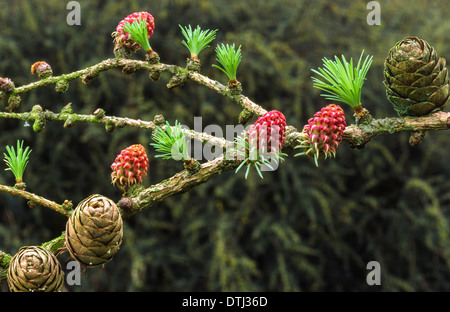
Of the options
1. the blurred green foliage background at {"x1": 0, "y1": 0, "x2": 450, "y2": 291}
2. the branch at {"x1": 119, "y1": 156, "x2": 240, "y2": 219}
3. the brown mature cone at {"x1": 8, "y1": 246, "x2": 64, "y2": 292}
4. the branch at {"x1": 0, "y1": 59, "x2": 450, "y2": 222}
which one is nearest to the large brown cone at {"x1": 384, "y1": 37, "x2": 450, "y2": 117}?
the branch at {"x1": 0, "y1": 59, "x2": 450, "y2": 222}

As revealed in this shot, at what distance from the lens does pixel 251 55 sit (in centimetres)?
141

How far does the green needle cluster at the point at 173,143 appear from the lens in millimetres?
307

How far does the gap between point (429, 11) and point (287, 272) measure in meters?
1.17

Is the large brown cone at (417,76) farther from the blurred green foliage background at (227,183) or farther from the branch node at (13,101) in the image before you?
the blurred green foliage background at (227,183)

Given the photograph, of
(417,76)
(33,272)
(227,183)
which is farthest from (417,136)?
(227,183)

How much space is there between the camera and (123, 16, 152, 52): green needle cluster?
352mm

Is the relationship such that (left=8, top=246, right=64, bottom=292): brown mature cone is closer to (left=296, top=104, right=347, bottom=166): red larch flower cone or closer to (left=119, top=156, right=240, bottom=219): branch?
(left=119, top=156, right=240, bottom=219): branch

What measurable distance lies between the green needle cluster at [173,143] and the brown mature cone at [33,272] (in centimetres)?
9

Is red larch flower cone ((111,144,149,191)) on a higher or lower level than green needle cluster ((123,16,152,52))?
lower

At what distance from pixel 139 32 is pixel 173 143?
0.32ft

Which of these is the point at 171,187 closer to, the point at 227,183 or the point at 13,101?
the point at 13,101

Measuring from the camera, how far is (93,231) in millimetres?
275

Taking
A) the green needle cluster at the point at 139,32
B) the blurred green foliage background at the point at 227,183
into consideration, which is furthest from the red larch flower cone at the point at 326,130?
the blurred green foliage background at the point at 227,183

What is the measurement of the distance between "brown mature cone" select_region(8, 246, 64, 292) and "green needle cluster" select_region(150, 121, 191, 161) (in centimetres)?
9
